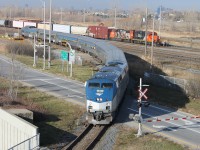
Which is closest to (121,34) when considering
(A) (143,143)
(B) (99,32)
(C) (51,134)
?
(B) (99,32)

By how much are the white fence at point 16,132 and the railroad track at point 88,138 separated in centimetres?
192

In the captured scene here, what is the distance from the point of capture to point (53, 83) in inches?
1496

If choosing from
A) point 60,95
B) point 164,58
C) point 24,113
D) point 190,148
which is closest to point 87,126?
point 24,113

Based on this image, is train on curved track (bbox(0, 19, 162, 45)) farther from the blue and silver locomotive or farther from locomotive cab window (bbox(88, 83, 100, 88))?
locomotive cab window (bbox(88, 83, 100, 88))

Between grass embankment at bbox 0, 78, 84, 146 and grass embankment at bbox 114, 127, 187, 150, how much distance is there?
2.73 m

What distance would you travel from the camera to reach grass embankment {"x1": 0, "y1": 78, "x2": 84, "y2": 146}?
865 inches

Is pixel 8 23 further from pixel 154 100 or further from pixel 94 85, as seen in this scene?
pixel 94 85

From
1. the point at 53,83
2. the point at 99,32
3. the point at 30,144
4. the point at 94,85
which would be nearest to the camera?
the point at 30,144

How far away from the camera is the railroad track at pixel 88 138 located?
20.1 metres

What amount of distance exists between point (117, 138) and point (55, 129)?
3.71 metres

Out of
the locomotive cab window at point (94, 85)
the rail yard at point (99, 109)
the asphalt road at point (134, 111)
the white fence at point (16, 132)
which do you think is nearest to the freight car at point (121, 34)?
the rail yard at point (99, 109)

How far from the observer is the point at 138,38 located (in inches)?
3378

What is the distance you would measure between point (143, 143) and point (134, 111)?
685cm

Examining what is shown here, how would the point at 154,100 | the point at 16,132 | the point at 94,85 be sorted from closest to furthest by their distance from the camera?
the point at 16,132 → the point at 94,85 → the point at 154,100
